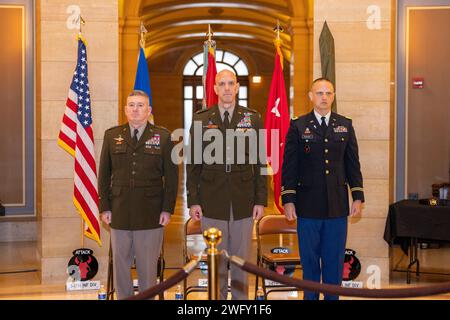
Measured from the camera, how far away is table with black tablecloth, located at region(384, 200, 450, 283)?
696cm

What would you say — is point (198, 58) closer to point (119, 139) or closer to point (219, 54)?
point (219, 54)

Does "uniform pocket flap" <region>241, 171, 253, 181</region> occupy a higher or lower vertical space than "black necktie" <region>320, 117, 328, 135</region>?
lower

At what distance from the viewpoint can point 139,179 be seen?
4.77 metres

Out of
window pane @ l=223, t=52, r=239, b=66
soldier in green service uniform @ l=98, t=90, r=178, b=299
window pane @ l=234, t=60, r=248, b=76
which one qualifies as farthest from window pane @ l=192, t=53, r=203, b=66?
soldier in green service uniform @ l=98, t=90, r=178, b=299

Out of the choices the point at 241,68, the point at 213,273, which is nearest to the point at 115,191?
the point at 213,273

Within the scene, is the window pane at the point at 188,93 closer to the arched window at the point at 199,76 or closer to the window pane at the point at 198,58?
the arched window at the point at 199,76

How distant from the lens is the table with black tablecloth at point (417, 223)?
696 cm

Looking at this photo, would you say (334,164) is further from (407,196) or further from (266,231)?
(407,196)

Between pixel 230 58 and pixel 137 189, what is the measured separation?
21295 mm

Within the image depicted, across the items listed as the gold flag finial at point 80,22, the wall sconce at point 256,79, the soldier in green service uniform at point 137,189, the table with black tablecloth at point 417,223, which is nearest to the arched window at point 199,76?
the wall sconce at point 256,79

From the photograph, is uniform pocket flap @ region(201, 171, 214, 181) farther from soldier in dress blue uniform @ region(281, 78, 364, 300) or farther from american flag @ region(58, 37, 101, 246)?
american flag @ region(58, 37, 101, 246)

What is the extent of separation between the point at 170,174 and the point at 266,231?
1.27 m

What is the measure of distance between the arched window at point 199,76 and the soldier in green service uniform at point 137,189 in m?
20.7

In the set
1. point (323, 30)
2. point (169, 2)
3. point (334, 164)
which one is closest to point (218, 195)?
point (334, 164)
